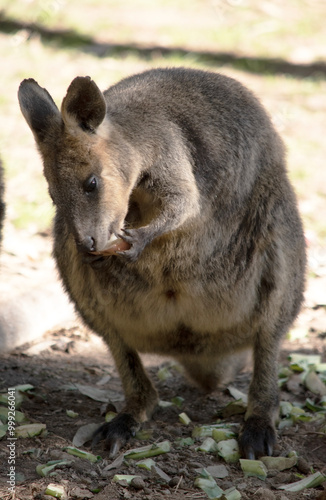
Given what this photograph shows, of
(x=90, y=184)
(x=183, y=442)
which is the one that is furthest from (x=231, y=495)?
(x=90, y=184)

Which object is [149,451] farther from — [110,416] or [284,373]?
[284,373]

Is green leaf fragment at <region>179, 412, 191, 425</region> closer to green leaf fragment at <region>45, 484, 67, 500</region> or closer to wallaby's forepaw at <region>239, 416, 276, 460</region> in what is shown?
wallaby's forepaw at <region>239, 416, 276, 460</region>

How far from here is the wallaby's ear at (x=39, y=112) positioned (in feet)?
10.8

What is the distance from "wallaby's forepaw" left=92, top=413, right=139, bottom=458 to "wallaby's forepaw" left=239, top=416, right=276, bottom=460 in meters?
0.59

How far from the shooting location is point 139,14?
12.0 metres

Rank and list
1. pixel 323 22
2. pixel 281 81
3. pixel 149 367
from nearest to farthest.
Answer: pixel 149 367 → pixel 281 81 → pixel 323 22

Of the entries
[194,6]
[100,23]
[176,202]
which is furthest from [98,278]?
[194,6]

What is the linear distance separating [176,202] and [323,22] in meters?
9.93

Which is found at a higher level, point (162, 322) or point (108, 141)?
point (108, 141)

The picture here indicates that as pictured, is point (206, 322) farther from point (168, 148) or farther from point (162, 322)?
point (168, 148)

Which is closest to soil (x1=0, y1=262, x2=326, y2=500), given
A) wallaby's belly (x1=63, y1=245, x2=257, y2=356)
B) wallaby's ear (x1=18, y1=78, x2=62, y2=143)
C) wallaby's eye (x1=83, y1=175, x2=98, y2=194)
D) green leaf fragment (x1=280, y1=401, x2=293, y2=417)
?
green leaf fragment (x1=280, y1=401, x2=293, y2=417)

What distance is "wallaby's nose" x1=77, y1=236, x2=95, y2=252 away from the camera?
318 centimetres

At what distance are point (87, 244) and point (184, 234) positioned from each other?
703mm

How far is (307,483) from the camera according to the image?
11.1ft
